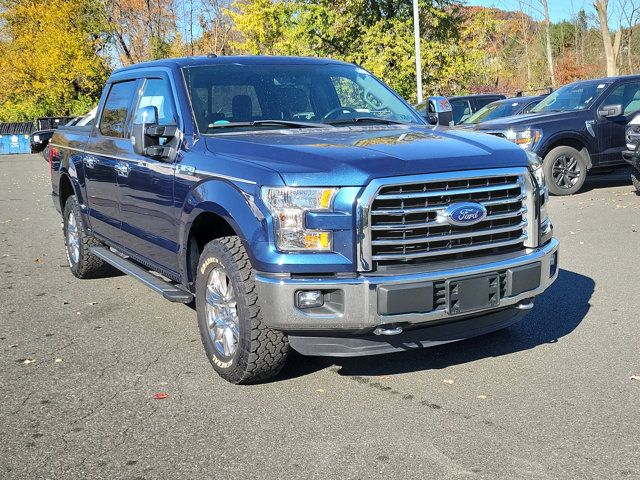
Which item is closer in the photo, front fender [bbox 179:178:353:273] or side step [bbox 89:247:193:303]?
front fender [bbox 179:178:353:273]

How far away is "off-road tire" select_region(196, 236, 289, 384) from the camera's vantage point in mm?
4414

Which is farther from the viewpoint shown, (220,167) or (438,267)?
(220,167)

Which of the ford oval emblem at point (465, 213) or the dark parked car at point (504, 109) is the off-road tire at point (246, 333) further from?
the dark parked car at point (504, 109)

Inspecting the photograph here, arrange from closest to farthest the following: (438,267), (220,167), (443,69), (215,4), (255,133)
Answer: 1. (438,267)
2. (220,167)
3. (255,133)
4. (443,69)
5. (215,4)

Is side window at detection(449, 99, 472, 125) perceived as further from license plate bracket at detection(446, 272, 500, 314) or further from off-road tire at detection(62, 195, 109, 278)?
license plate bracket at detection(446, 272, 500, 314)

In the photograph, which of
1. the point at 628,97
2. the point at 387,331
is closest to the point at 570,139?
the point at 628,97

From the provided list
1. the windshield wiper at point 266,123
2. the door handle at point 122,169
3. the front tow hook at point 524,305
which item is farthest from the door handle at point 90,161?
the front tow hook at point 524,305

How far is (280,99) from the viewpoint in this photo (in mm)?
5605

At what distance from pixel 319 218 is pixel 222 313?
1023 mm

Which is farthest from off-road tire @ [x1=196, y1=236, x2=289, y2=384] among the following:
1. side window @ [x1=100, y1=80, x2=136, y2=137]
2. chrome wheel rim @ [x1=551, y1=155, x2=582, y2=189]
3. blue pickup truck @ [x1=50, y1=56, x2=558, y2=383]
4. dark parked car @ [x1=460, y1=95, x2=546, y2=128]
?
dark parked car @ [x1=460, y1=95, x2=546, y2=128]

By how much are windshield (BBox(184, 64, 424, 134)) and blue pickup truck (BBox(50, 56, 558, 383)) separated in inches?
0.6

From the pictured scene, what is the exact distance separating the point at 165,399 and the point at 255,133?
176 centimetres

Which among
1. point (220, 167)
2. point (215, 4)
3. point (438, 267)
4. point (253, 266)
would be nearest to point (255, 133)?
point (220, 167)

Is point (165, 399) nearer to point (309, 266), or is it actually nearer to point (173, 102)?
point (309, 266)
